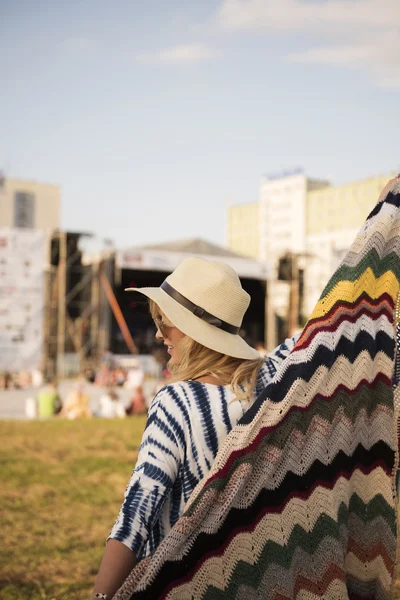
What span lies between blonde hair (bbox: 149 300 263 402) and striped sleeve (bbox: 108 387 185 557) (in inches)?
4.9

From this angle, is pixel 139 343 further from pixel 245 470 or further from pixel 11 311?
pixel 245 470

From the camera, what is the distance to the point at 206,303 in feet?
6.41

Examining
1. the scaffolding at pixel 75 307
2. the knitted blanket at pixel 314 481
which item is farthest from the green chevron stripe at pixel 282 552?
the scaffolding at pixel 75 307

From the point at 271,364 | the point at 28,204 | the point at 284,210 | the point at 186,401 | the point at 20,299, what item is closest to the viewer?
the point at 186,401

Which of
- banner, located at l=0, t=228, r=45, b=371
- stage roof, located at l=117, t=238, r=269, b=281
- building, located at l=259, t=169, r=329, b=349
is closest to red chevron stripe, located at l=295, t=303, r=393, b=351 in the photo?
banner, located at l=0, t=228, r=45, b=371

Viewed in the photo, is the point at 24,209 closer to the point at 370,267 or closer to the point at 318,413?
the point at 370,267

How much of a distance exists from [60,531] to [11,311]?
2130 cm

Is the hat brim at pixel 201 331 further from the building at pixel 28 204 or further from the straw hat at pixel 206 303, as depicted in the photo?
the building at pixel 28 204

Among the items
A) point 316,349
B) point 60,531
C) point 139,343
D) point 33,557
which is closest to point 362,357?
point 316,349

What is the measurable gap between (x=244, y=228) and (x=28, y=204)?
97.3 ft

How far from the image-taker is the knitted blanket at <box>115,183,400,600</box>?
163 cm

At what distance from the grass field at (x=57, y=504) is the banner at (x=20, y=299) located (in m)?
15.2

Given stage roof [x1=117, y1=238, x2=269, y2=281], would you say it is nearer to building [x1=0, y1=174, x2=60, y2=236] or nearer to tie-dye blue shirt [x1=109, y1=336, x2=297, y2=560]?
tie-dye blue shirt [x1=109, y1=336, x2=297, y2=560]

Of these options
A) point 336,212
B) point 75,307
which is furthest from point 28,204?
point 75,307
